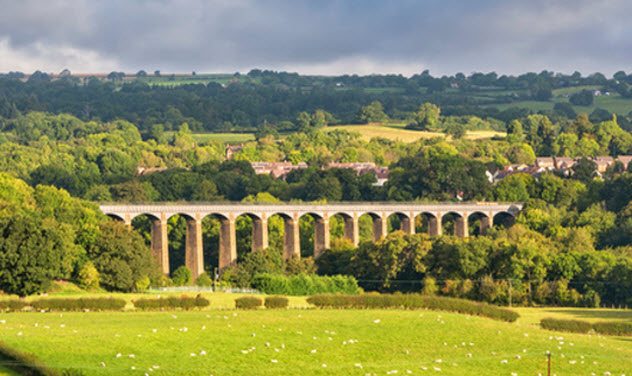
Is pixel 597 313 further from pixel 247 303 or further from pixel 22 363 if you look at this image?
pixel 22 363

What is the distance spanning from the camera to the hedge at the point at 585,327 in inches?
2613

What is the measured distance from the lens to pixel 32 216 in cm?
9256

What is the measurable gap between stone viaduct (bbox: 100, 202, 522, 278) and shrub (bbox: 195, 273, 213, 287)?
382 centimetres

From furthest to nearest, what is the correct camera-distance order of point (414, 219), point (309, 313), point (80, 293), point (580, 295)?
point (414, 219) → point (580, 295) → point (80, 293) → point (309, 313)

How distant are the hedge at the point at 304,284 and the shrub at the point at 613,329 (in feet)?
91.7

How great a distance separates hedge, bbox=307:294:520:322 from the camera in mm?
70000

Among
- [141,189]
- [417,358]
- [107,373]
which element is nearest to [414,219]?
[141,189]

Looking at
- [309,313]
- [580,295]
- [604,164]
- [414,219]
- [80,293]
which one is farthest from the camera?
[604,164]

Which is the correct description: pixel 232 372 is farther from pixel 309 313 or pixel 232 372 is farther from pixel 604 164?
pixel 604 164

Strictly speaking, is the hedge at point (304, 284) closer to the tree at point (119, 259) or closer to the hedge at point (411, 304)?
the tree at point (119, 259)

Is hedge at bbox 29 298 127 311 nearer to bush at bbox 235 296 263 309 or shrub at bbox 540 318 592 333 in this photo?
bush at bbox 235 296 263 309

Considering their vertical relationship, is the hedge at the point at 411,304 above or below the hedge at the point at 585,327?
above

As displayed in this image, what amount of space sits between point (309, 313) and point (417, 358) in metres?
13.1

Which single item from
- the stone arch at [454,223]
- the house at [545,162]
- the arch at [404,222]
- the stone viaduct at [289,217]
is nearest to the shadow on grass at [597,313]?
the stone viaduct at [289,217]
